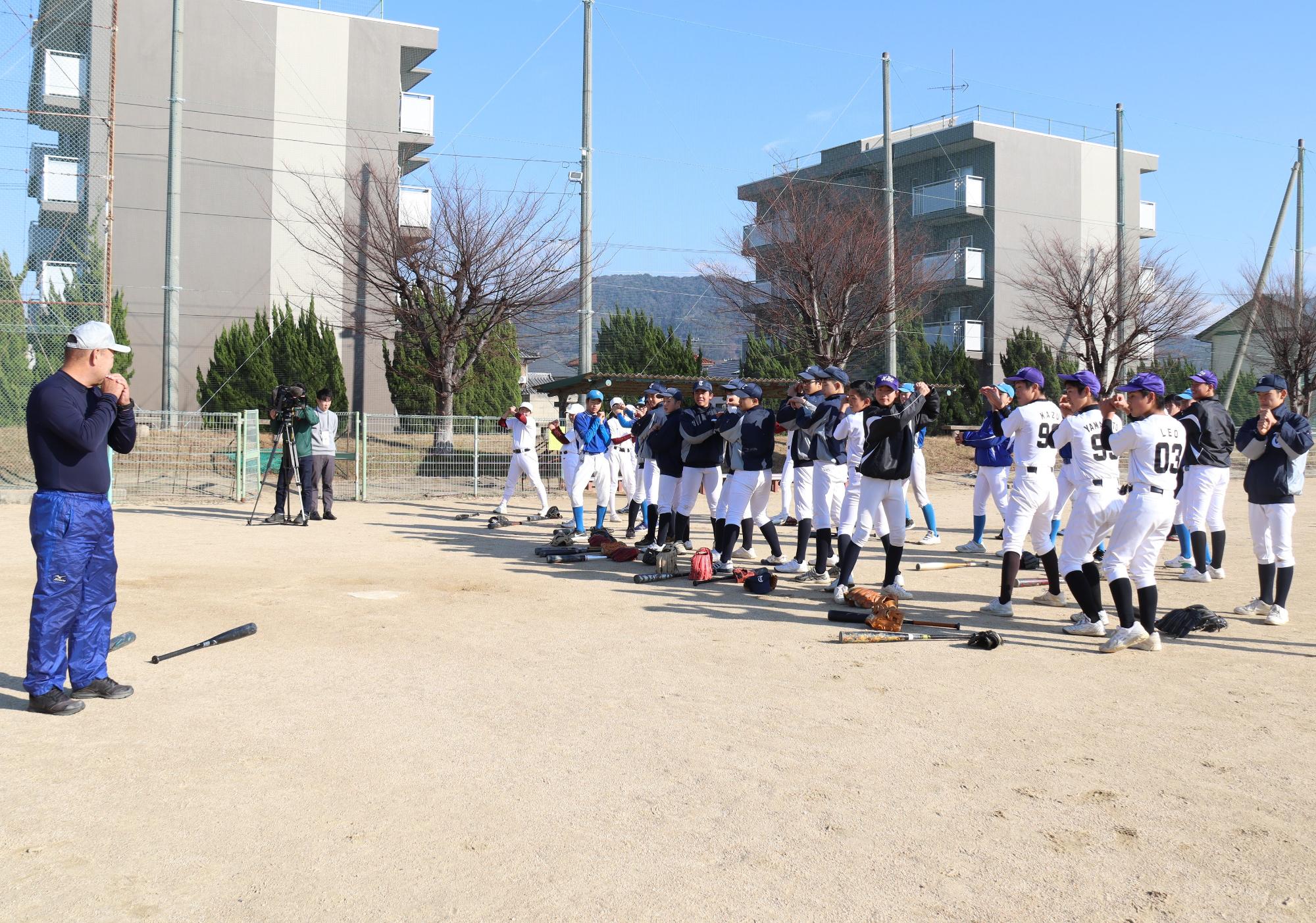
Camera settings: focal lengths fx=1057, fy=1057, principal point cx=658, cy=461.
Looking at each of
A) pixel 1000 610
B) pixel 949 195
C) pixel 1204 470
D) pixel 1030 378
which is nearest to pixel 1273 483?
pixel 1030 378

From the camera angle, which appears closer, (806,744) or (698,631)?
(806,744)

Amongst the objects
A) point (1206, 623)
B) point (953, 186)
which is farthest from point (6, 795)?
point (953, 186)

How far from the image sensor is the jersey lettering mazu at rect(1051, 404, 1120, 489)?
25.9ft

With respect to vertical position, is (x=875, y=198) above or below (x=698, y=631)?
above

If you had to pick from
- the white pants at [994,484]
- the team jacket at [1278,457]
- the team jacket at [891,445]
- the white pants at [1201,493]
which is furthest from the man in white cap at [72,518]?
the white pants at [1201,493]

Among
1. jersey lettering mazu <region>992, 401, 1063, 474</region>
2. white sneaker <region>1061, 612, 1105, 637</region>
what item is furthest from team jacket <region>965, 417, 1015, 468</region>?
white sneaker <region>1061, 612, 1105, 637</region>

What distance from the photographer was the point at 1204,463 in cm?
1056

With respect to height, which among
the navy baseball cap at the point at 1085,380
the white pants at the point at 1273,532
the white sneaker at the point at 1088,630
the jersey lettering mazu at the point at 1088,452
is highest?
the navy baseball cap at the point at 1085,380

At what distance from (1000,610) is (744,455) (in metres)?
3.20

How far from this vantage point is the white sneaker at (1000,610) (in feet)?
29.3

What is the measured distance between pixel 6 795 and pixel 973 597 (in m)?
7.87

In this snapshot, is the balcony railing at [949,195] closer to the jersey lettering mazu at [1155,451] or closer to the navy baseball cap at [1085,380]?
the navy baseball cap at [1085,380]

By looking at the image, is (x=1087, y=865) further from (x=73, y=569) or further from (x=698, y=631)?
(x=73, y=569)

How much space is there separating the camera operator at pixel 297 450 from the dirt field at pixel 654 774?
716 cm
